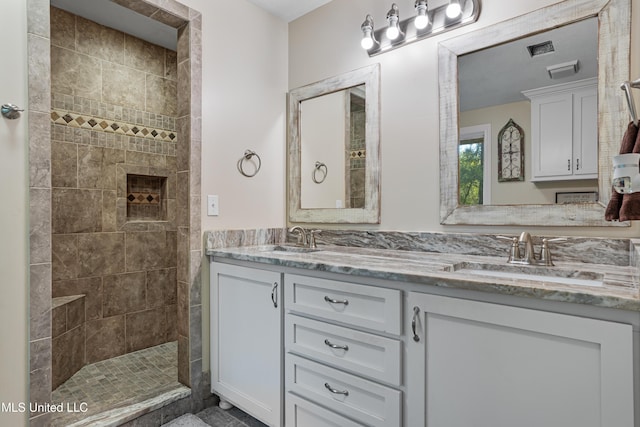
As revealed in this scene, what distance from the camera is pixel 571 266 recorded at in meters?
1.34

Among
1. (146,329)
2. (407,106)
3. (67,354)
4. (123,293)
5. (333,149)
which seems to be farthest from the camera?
(146,329)

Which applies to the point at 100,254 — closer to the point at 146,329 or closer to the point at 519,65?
the point at 146,329

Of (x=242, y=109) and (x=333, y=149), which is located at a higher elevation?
(x=242, y=109)

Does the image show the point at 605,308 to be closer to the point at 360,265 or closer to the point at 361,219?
the point at 360,265

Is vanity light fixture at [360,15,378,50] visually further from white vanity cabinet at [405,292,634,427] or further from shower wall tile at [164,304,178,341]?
shower wall tile at [164,304,178,341]

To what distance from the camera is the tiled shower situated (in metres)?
2.32

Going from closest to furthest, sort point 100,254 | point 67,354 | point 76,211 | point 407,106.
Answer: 1. point 407,106
2. point 67,354
3. point 76,211
4. point 100,254

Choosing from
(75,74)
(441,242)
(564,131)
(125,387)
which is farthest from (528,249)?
(75,74)

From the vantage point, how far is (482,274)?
140 cm

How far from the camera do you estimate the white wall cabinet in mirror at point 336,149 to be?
2.05m

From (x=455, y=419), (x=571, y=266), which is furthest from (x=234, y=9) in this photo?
(x=455, y=419)

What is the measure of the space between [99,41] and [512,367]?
10.2ft

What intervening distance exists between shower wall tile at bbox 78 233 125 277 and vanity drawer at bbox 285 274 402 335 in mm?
1665

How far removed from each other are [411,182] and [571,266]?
82 centimetres
